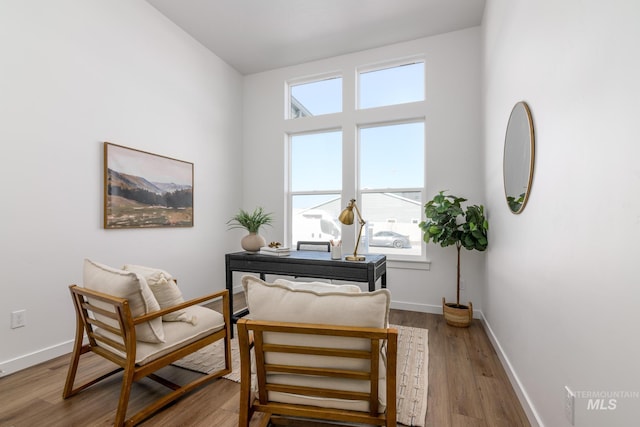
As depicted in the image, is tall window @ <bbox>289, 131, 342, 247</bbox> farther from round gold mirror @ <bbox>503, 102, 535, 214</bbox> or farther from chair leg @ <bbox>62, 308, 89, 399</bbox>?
chair leg @ <bbox>62, 308, 89, 399</bbox>

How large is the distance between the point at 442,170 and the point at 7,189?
13.1 ft

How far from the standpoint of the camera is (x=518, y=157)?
1.88m

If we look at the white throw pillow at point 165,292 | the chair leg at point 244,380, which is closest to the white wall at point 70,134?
the white throw pillow at point 165,292

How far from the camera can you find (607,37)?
3.17ft

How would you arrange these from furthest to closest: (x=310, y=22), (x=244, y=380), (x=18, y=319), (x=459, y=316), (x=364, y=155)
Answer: (x=364, y=155), (x=310, y=22), (x=459, y=316), (x=18, y=319), (x=244, y=380)

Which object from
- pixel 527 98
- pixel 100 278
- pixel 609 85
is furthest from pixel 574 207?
pixel 100 278

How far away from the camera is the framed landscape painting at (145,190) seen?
272cm

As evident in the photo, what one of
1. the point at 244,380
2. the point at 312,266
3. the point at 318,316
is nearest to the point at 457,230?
the point at 312,266

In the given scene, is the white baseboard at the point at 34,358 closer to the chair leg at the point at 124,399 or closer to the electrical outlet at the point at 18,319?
the electrical outlet at the point at 18,319

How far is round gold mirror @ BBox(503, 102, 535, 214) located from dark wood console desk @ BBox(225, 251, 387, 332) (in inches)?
43.9

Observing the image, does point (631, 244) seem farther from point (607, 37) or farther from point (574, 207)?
point (607, 37)

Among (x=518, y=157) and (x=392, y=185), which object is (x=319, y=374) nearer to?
(x=518, y=157)

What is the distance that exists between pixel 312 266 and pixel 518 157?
1704mm
